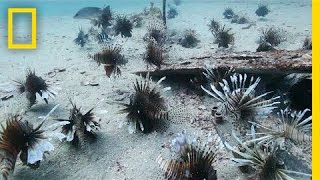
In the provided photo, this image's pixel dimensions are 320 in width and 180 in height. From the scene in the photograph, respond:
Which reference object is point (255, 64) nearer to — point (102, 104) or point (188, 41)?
point (102, 104)

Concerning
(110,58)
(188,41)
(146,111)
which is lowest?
(146,111)

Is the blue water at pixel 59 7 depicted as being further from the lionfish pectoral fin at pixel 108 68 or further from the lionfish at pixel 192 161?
the lionfish at pixel 192 161

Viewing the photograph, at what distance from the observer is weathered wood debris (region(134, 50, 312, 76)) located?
403cm

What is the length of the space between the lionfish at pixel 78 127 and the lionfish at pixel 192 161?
4.31 ft

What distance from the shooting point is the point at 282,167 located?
8.41 feet

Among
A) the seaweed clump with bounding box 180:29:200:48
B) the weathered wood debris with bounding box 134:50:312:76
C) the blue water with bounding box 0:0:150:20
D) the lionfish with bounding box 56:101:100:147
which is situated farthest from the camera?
the blue water with bounding box 0:0:150:20

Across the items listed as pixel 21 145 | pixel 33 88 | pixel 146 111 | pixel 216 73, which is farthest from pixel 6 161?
pixel 216 73

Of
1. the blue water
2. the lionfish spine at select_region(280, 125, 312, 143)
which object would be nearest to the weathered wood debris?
the lionfish spine at select_region(280, 125, 312, 143)

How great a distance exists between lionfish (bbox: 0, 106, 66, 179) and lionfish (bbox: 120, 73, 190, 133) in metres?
0.99

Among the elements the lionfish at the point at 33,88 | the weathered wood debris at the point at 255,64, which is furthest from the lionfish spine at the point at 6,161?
the weathered wood debris at the point at 255,64

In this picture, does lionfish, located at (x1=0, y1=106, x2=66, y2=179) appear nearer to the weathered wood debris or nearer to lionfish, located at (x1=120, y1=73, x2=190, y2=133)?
lionfish, located at (x1=120, y1=73, x2=190, y2=133)

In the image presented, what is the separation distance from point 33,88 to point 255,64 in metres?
3.25

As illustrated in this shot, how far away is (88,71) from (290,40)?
21.3 feet

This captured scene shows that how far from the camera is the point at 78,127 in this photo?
3564mm
